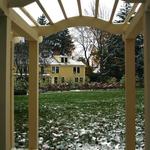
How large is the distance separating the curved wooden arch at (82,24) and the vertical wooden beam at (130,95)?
31 centimetres

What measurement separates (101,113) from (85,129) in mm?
4213

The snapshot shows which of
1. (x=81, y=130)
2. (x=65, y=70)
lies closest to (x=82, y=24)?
(x=81, y=130)

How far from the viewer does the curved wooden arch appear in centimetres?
575

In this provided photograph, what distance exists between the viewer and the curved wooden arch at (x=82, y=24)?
18.9 feet

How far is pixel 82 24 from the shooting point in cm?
582

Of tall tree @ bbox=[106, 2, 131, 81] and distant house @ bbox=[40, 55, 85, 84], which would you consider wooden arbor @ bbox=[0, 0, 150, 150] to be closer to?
tall tree @ bbox=[106, 2, 131, 81]

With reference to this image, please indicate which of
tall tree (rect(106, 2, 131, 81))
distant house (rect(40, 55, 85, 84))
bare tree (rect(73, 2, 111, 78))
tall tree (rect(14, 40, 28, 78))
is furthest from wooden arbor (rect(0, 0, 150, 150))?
distant house (rect(40, 55, 85, 84))

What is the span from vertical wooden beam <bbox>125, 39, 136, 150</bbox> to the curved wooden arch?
0.31 m

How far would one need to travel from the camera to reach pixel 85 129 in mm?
10797

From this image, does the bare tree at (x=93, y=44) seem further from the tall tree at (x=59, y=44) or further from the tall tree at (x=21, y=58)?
the tall tree at (x=21, y=58)

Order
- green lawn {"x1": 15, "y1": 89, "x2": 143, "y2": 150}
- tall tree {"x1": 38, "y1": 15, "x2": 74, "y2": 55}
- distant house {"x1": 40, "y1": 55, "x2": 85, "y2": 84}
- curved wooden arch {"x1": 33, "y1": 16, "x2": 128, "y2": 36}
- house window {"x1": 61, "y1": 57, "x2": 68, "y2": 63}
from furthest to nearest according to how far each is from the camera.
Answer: house window {"x1": 61, "y1": 57, "x2": 68, "y2": 63}
distant house {"x1": 40, "y1": 55, "x2": 85, "y2": 84}
tall tree {"x1": 38, "y1": 15, "x2": 74, "y2": 55}
green lawn {"x1": 15, "y1": 89, "x2": 143, "y2": 150}
curved wooden arch {"x1": 33, "y1": 16, "x2": 128, "y2": 36}

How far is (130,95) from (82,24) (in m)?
1.49
